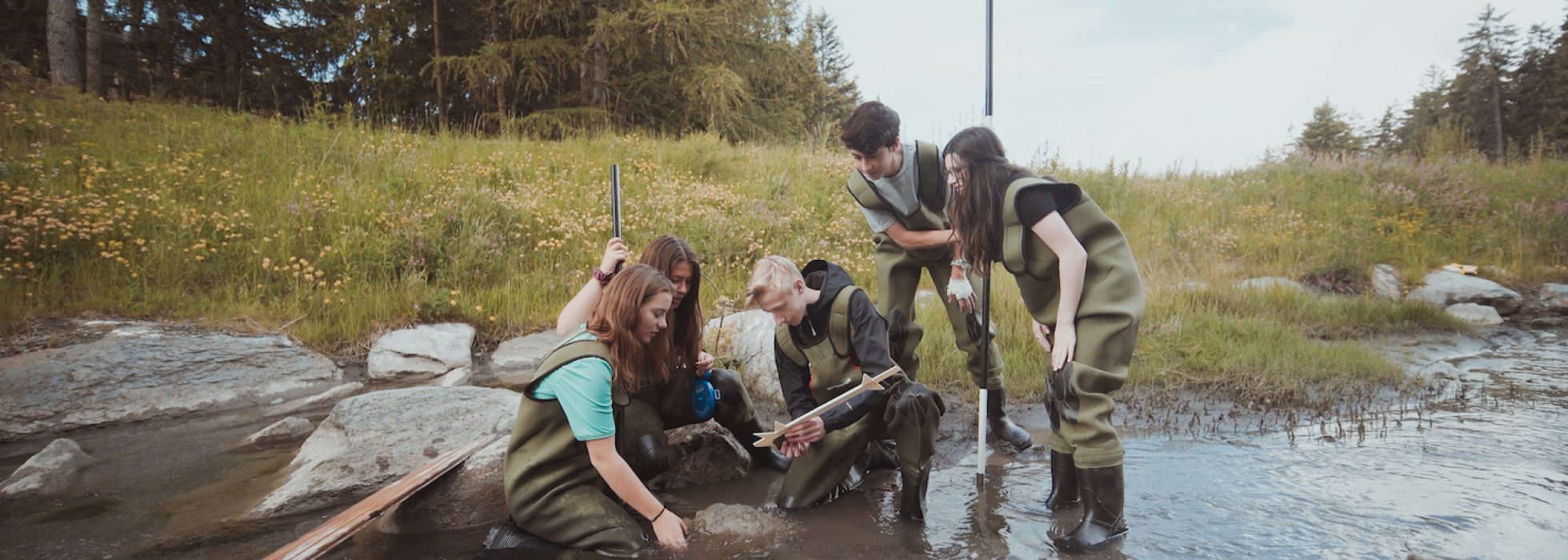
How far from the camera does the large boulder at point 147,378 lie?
5117 millimetres

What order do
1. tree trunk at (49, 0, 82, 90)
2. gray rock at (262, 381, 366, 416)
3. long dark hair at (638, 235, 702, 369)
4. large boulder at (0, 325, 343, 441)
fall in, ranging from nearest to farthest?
long dark hair at (638, 235, 702, 369) < large boulder at (0, 325, 343, 441) < gray rock at (262, 381, 366, 416) < tree trunk at (49, 0, 82, 90)

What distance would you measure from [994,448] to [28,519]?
4.69 metres

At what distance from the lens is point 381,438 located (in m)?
4.29

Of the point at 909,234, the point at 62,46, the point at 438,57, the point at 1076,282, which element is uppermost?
the point at 438,57

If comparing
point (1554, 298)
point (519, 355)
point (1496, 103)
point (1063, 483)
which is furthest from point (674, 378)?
point (1496, 103)

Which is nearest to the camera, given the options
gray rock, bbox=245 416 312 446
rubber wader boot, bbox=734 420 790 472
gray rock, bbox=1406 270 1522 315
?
rubber wader boot, bbox=734 420 790 472

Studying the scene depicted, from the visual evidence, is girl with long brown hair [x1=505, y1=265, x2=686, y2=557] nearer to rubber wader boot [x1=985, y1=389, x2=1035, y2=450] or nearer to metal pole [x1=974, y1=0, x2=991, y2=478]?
metal pole [x1=974, y1=0, x2=991, y2=478]

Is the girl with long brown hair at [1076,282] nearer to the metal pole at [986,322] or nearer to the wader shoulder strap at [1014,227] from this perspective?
the wader shoulder strap at [1014,227]

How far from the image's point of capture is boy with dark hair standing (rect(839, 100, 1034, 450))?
12.7 ft

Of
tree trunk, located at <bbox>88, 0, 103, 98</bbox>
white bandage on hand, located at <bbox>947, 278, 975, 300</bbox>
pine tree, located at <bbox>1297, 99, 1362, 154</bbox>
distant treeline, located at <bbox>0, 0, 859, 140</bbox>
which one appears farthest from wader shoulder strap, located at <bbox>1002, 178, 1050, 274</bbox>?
pine tree, located at <bbox>1297, 99, 1362, 154</bbox>

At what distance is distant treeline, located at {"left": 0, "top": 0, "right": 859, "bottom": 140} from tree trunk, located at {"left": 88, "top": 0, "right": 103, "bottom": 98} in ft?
0.10

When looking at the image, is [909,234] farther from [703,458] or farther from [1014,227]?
[703,458]

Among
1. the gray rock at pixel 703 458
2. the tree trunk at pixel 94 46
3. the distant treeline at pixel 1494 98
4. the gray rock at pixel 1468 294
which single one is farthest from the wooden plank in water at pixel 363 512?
the distant treeline at pixel 1494 98

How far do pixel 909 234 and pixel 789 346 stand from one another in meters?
0.92
